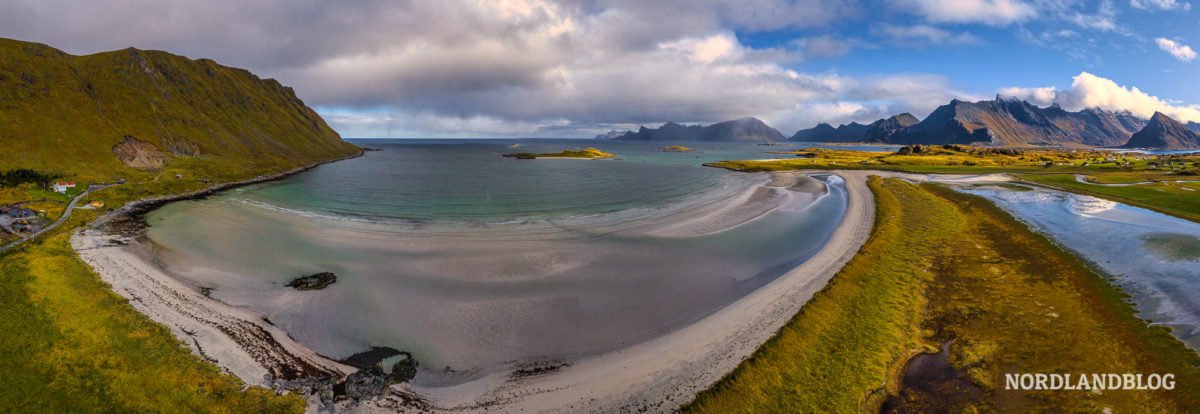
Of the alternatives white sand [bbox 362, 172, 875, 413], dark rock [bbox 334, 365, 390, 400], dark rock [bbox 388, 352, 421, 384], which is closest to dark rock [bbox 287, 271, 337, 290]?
dark rock [bbox 388, 352, 421, 384]

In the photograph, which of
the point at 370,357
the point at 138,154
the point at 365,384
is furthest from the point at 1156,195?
the point at 138,154

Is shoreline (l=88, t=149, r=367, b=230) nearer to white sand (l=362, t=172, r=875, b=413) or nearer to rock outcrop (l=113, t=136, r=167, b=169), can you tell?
rock outcrop (l=113, t=136, r=167, b=169)

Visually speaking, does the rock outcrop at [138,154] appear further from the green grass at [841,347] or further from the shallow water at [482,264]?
the green grass at [841,347]

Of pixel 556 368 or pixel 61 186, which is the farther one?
pixel 61 186

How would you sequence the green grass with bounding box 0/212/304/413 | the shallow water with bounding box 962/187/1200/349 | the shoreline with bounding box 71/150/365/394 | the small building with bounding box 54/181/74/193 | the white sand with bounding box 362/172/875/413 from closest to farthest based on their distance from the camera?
1. the green grass with bounding box 0/212/304/413
2. the white sand with bounding box 362/172/875/413
3. the shoreline with bounding box 71/150/365/394
4. the shallow water with bounding box 962/187/1200/349
5. the small building with bounding box 54/181/74/193

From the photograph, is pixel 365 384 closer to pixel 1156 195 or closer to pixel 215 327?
pixel 215 327

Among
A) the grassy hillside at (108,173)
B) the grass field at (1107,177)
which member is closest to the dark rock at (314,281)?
the grassy hillside at (108,173)

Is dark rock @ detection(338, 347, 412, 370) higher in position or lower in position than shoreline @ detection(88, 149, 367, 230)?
lower
